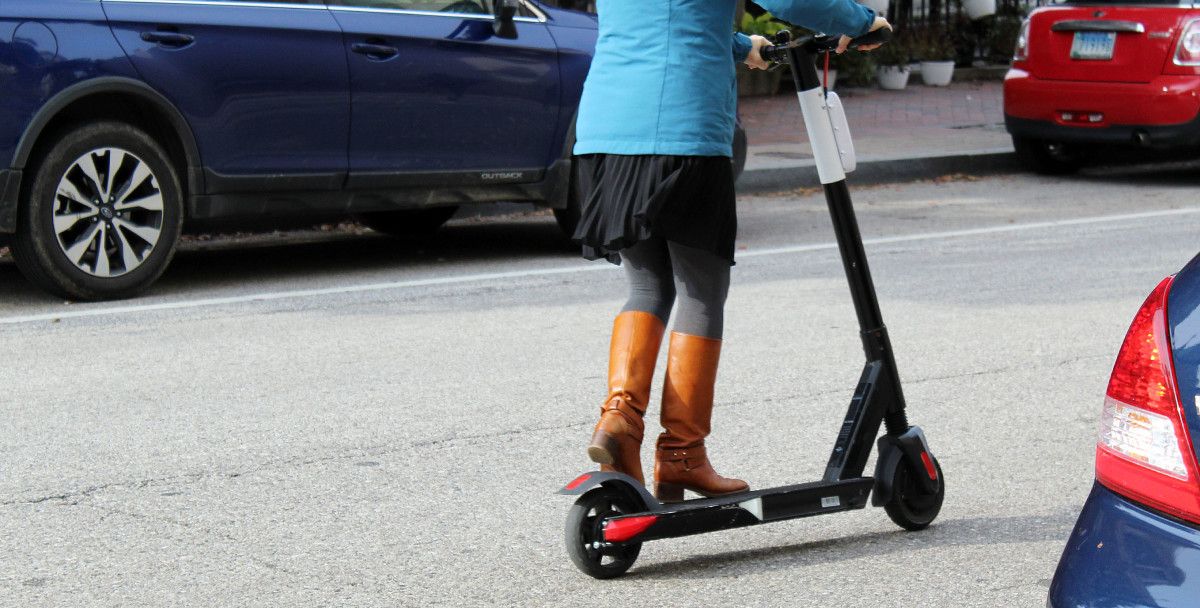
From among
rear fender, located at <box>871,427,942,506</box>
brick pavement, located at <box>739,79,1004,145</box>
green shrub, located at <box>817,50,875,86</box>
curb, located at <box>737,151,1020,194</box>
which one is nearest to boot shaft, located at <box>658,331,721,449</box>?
rear fender, located at <box>871,427,942,506</box>

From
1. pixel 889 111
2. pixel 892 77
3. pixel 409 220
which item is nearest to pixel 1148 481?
pixel 409 220

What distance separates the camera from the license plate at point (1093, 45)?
A: 12219 millimetres

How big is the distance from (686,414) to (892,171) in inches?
373

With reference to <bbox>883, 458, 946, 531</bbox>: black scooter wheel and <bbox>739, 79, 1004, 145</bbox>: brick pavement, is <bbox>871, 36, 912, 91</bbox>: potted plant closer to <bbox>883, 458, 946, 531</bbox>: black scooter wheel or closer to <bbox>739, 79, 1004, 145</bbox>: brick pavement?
<bbox>739, 79, 1004, 145</bbox>: brick pavement

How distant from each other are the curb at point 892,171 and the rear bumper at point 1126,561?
9368 mm

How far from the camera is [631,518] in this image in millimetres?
3635

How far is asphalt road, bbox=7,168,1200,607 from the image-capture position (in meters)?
3.83

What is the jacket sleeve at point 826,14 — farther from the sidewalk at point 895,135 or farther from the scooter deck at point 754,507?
the sidewalk at point 895,135

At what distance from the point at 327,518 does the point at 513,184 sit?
14.9 ft

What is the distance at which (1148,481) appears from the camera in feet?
7.86

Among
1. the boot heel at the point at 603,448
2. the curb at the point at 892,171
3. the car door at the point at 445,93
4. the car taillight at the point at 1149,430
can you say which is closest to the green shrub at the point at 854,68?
the curb at the point at 892,171

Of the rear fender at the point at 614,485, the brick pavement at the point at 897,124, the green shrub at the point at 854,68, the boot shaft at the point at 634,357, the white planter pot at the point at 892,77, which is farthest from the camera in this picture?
the white planter pot at the point at 892,77

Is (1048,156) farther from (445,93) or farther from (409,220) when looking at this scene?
(445,93)

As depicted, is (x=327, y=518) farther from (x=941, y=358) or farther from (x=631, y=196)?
(x=941, y=358)
